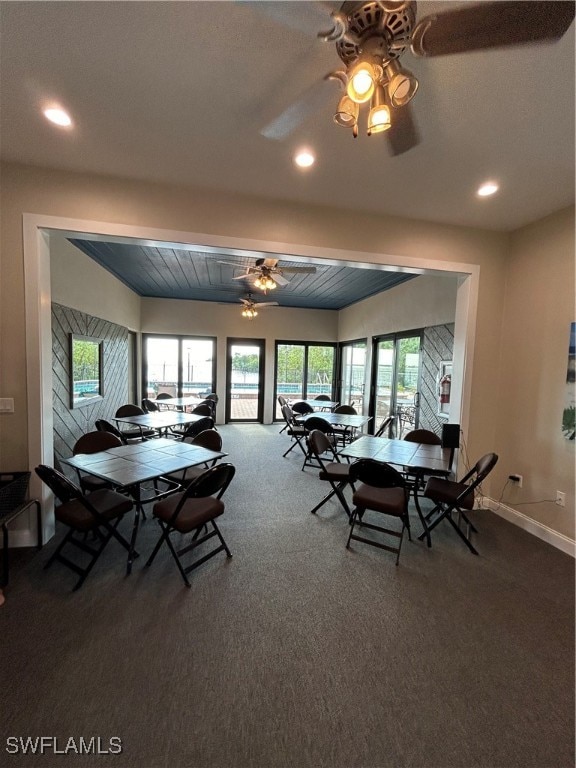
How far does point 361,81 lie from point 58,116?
6.33 ft

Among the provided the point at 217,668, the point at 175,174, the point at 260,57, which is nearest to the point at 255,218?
the point at 175,174

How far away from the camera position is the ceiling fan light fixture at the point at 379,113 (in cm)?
126

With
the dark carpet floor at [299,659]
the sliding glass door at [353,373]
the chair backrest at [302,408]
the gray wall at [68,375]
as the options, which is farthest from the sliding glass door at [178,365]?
the dark carpet floor at [299,659]

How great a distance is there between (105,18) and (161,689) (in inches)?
121

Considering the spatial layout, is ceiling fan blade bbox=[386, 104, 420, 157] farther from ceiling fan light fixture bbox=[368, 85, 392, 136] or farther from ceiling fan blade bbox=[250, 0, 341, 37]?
ceiling fan blade bbox=[250, 0, 341, 37]

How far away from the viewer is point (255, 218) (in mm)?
2824

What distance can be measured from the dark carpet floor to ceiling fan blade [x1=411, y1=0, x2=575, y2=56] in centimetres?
269

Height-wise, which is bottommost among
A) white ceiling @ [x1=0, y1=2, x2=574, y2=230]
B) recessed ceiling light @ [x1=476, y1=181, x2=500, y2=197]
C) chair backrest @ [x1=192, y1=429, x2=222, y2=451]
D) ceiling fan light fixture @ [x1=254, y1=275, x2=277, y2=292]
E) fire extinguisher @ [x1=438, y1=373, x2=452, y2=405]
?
chair backrest @ [x1=192, y1=429, x2=222, y2=451]

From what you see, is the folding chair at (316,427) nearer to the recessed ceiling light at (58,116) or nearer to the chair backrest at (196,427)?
the chair backrest at (196,427)

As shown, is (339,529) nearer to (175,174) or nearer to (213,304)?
(175,174)

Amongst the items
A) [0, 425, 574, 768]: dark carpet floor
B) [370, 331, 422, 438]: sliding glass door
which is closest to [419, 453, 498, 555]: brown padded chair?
[0, 425, 574, 768]: dark carpet floor

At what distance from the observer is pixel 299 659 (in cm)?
165

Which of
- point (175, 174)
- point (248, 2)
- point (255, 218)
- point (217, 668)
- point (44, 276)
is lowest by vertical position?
point (217, 668)

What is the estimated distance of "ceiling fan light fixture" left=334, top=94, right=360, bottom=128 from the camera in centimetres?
131
